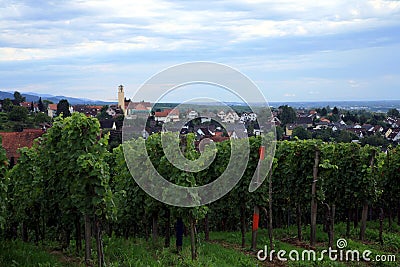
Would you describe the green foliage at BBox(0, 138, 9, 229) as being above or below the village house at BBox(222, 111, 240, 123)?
below

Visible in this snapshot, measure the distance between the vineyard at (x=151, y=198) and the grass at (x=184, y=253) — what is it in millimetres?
41

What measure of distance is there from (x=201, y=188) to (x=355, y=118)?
323 feet

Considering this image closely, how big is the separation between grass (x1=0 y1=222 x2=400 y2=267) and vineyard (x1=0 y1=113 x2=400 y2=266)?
0.04 metres

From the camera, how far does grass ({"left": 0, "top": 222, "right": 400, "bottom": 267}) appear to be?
10.1 m

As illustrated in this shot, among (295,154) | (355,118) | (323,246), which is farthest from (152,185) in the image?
(355,118)

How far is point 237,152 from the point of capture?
44.7ft

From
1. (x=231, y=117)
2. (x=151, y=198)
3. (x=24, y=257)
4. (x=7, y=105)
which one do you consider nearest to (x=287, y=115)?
(x=7, y=105)

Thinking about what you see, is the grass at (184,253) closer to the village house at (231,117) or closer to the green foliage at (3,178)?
the green foliage at (3,178)

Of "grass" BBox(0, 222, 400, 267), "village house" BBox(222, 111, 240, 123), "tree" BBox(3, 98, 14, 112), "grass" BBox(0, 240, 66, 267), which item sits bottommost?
"grass" BBox(0, 222, 400, 267)

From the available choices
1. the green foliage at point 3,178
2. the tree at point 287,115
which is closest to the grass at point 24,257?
the green foliage at point 3,178

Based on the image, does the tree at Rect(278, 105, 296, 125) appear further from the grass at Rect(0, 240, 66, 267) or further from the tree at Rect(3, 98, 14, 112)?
the grass at Rect(0, 240, 66, 267)

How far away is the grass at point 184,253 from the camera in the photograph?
10.1 metres

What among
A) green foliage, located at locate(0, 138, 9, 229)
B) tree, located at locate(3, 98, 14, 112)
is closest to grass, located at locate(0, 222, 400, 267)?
green foliage, located at locate(0, 138, 9, 229)

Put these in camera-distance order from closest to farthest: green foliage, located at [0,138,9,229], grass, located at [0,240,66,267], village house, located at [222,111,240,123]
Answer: green foliage, located at [0,138,9,229] → grass, located at [0,240,66,267] → village house, located at [222,111,240,123]
